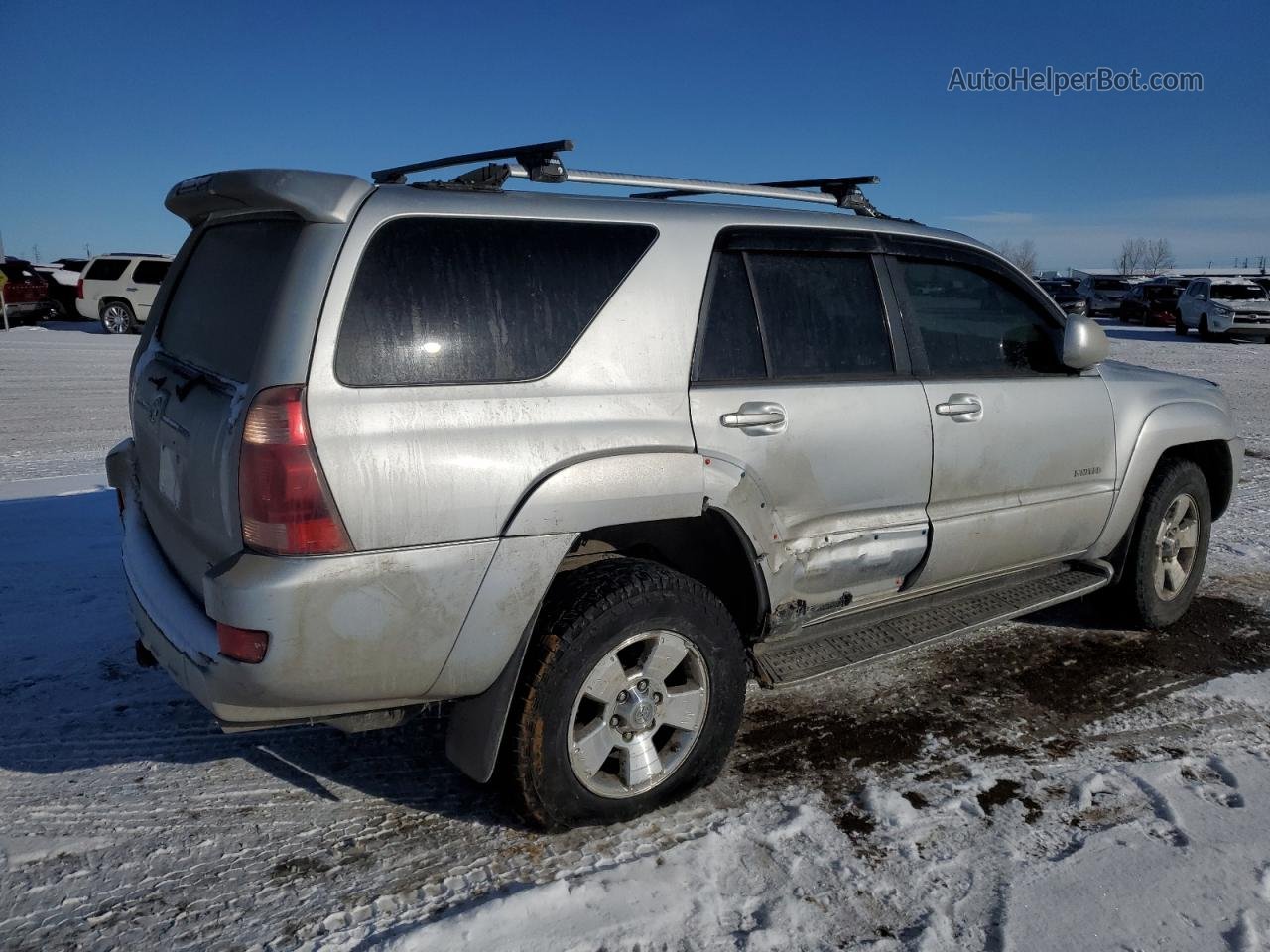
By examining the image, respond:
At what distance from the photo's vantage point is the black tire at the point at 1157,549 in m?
4.55

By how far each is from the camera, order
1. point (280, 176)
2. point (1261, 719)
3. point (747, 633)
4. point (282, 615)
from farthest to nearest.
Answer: point (1261, 719)
point (747, 633)
point (280, 176)
point (282, 615)

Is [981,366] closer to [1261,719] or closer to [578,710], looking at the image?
[1261,719]

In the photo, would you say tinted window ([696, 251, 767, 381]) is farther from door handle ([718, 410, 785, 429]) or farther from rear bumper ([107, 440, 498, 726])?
rear bumper ([107, 440, 498, 726])

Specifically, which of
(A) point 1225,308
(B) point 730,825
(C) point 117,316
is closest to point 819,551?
(B) point 730,825

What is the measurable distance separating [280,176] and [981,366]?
108 inches

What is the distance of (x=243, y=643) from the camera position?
8.04 feet

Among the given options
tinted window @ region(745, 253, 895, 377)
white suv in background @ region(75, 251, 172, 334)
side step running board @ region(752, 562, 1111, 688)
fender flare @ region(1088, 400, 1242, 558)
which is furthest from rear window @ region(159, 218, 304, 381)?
white suv in background @ region(75, 251, 172, 334)

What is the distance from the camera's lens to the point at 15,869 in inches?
108

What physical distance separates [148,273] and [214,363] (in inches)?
851

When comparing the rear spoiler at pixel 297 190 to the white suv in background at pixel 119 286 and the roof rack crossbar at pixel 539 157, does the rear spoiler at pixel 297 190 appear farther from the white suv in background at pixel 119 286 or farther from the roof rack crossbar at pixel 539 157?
the white suv in background at pixel 119 286

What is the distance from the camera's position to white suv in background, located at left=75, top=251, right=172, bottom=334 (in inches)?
854

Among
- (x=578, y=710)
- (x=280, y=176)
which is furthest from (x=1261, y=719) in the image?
(x=280, y=176)

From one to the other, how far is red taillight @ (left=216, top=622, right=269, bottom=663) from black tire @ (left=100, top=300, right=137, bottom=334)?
73.3 feet

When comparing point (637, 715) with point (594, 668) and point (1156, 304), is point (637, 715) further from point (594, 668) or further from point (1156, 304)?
point (1156, 304)
